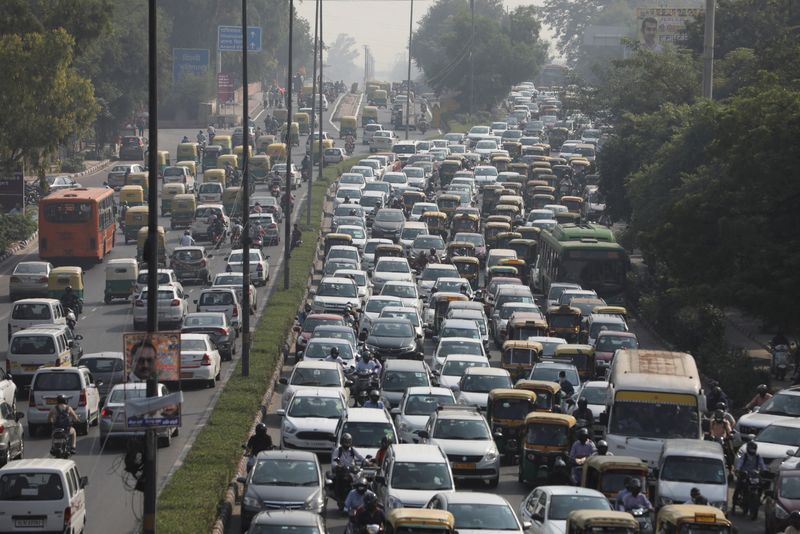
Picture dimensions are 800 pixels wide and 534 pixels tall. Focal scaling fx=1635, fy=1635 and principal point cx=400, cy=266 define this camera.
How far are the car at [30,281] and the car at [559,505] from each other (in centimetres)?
3202

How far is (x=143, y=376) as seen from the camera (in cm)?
2242

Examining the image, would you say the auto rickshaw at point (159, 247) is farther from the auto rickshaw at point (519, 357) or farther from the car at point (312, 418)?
the car at point (312, 418)

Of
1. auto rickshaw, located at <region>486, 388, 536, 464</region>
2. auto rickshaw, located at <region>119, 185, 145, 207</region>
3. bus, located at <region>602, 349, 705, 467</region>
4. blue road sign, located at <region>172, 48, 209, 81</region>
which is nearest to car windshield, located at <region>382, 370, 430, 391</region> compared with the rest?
auto rickshaw, located at <region>486, 388, 536, 464</region>

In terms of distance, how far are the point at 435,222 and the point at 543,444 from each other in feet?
128

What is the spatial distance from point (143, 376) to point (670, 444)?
9283 millimetres

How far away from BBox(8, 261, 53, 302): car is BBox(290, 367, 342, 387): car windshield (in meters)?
19.6

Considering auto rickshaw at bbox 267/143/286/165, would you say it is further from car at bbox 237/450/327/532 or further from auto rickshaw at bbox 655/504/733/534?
auto rickshaw at bbox 655/504/733/534

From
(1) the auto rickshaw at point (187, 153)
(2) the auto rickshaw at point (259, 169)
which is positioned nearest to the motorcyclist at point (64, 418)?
(2) the auto rickshaw at point (259, 169)

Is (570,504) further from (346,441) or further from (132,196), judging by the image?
(132,196)

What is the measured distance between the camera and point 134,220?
6738 cm

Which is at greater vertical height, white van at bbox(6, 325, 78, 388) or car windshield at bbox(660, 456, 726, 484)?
car windshield at bbox(660, 456, 726, 484)

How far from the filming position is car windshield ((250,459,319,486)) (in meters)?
24.8

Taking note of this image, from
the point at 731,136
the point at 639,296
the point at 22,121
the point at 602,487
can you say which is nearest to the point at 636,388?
the point at 602,487

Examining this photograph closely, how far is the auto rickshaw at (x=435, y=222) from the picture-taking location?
67.9 m
